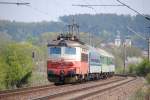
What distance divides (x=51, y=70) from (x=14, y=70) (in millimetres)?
21810

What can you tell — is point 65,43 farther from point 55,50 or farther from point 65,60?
point 65,60

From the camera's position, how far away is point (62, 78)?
120 feet

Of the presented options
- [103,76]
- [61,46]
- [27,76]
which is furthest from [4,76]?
[61,46]

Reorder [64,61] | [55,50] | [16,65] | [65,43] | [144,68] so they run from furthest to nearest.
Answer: [144,68] → [16,65] → [65,43] → [55,50] → [64,61]

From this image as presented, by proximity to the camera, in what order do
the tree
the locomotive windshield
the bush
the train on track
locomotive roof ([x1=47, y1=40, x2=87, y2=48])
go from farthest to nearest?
the bush < the tree < locomotive roof ([x1=47, y1=40, x2=87, y2=48]) < the locomotive windshield < the train on track

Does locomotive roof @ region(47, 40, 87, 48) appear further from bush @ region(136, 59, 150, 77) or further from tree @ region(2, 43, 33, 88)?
bush @ region(136, 59, 150, 77)

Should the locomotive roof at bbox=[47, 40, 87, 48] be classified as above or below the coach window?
above

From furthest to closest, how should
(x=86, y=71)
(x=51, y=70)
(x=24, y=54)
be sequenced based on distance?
1. (x=24, y=54)
2. (x=86, y=71)
3. (x=51, y=70)

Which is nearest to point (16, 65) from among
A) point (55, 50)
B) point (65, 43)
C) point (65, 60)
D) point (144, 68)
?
point (65, 43)

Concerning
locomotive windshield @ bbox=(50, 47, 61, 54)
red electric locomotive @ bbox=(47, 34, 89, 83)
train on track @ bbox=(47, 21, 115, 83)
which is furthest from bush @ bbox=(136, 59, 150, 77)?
locomotive windshield @ bbox=(50, 47, 61, 54)

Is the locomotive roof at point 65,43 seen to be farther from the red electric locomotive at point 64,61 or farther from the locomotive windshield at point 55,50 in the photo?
the locomotive windshield at point 55,50

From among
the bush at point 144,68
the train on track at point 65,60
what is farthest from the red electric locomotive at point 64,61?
the bush at point 144,68

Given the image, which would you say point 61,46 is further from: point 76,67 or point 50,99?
point 50,99

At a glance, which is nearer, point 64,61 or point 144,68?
point 64,61
